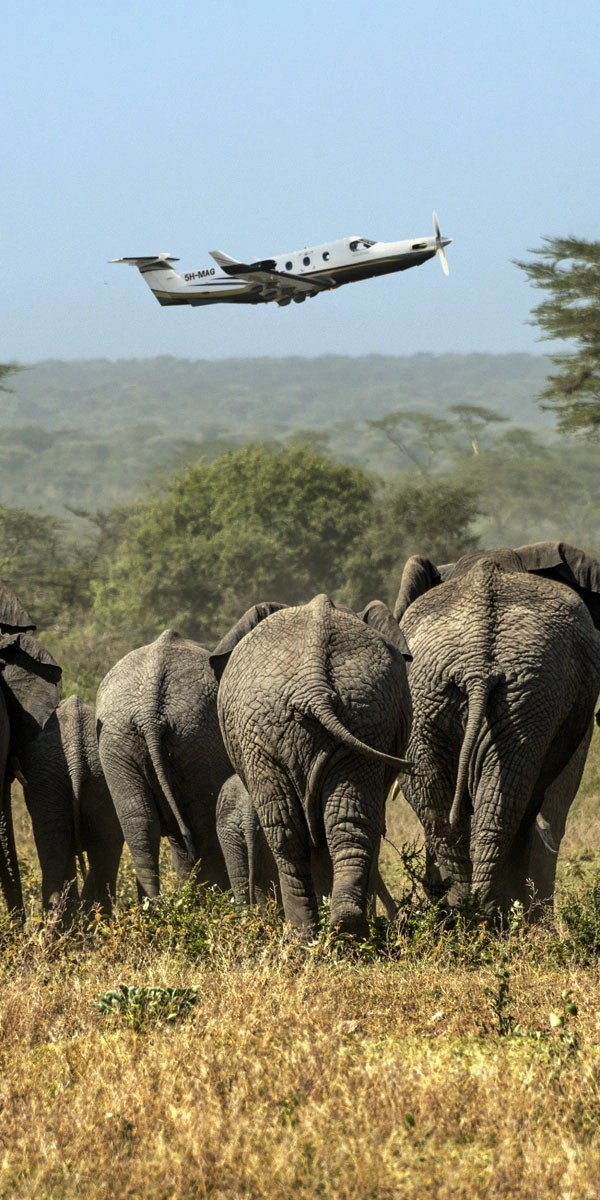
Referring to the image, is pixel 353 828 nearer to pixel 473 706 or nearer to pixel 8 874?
pixel 473 706

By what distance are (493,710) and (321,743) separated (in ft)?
3.13

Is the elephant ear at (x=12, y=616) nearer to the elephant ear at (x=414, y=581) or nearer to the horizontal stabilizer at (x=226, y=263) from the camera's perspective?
the elephant ear at (x=414, y=581)

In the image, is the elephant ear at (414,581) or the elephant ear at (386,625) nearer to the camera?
the elephant ear at (386,625)

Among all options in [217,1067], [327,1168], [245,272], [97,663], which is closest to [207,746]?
[217,1067]

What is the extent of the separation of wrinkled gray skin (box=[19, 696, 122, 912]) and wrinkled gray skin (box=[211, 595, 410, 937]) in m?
2.26

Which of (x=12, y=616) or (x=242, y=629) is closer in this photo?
(x=242, y=629)

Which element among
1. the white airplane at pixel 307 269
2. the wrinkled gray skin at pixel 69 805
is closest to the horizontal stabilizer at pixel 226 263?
the white airplane at pixel 307 269

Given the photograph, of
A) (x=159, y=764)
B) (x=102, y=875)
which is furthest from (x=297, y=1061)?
(x=102, y=875)

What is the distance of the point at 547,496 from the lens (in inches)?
3332

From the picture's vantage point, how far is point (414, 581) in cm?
825

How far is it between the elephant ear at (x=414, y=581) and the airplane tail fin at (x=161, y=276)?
29.6 metres

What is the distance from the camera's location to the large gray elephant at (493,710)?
Answer: 6.89 meters

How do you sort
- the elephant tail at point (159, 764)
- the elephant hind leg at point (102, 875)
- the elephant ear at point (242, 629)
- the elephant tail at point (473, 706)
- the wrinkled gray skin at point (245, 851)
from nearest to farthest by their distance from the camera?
the elephant tail at point (473, 706), the elephant ear at point (242, 629), the wrinkled gray skin at point (245, 851), the elephant tail at point (159, 764), the elephant hind leg at point (102, 875)

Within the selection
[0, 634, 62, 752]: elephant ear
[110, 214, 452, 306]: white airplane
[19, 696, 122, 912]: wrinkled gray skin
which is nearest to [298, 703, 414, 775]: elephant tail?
[0, 634, 62, 752]: elephant ear
